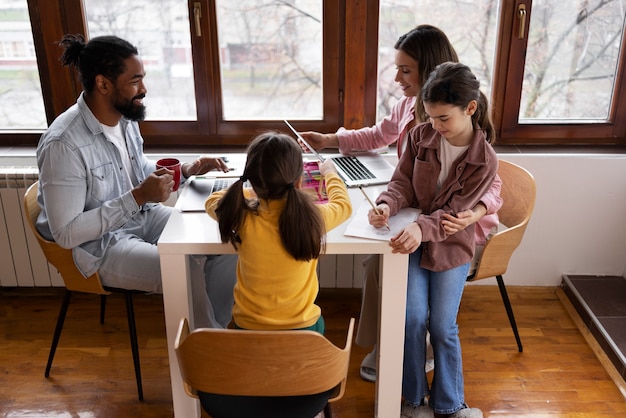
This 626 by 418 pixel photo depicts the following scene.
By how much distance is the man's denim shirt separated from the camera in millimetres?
1791

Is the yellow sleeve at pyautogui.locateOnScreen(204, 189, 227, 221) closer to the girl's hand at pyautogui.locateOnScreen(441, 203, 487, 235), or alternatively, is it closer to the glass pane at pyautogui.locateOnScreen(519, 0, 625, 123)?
the girl's hand at pyautogui.locateOnScreen(441, 203, 487, 235)

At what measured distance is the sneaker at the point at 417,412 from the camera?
6.40 ft

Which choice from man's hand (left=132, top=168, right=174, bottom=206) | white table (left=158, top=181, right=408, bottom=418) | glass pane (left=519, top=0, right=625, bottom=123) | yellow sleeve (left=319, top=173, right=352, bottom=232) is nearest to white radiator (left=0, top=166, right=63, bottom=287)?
man's hand (left=132, top=168, right=174, bottom=206)

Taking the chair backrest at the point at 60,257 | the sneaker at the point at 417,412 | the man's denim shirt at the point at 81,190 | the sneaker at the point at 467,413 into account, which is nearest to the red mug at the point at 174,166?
the man's denim shirt at the point at 81,190

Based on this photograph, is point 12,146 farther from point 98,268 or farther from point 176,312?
point 176,312

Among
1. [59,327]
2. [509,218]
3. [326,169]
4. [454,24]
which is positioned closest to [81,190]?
[59,327]

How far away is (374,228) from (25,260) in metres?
1.68

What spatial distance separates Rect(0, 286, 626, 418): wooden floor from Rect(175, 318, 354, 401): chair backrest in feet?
2.39

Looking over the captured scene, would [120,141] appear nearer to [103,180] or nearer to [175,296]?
[103,180]

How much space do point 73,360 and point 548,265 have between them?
2.00 metres

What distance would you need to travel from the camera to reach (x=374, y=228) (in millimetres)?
1699

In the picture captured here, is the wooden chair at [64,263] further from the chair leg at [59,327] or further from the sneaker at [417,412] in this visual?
the sneaker at [417,412]

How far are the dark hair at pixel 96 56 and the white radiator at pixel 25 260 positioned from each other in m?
0.76

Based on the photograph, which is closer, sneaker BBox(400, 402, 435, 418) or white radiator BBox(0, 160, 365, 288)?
sneaker BBox(400, 402, 435, 418)
